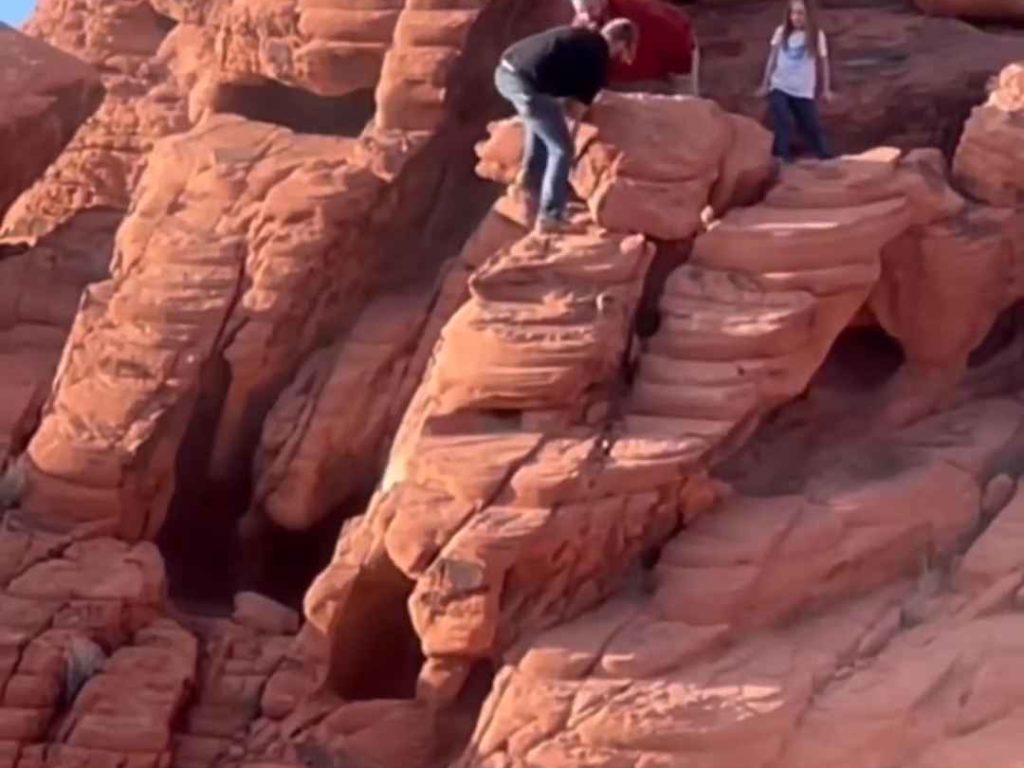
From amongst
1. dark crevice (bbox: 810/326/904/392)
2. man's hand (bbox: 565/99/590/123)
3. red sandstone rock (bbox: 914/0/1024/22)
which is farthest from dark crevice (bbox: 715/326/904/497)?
red sandstone rock (bbox: 914/0/1024/22)

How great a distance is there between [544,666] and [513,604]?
1.15 feet

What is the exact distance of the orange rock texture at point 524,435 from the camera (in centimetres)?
1102

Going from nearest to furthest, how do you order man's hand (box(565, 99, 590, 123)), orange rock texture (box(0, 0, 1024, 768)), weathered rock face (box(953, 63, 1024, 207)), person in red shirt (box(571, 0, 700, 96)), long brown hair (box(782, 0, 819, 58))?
orange rock texture (box(0, 0, 1024, 768)), man's hand (box(565, 99, 590, 123)), weathered rock face (box(953, 63, 1024, 207)), person in red shirt (box(571, 0, 700, 96)), long brown hair (box(782, 0, 819, 58))

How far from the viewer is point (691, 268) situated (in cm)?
1170

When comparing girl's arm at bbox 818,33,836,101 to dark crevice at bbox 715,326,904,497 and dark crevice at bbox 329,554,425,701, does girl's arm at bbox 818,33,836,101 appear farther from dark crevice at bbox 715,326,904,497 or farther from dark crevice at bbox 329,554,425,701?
dark crevice at bbox 329,554,425,701

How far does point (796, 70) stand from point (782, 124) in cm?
29

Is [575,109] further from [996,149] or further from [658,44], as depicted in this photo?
[996,149]

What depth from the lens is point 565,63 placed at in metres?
11.5

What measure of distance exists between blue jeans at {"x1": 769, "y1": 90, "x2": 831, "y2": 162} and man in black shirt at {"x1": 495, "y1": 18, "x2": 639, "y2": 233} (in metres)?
1.31

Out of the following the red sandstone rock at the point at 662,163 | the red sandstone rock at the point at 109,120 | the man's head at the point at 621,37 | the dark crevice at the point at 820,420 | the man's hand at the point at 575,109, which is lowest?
the dark crevice at the point at 820,420

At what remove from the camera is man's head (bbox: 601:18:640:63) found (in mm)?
11898

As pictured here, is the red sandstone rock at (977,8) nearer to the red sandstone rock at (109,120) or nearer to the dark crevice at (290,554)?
the dark crevice at (290,554)

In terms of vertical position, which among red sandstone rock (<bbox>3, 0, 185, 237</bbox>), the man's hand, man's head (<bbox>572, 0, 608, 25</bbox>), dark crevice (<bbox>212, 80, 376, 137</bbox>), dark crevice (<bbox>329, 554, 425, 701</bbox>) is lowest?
dark crevice (<bbox>329, 554, 425, 701</bbox>)

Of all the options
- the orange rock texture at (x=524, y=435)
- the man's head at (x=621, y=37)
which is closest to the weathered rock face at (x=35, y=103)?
the orange rock texture at (x=524, y=435)
